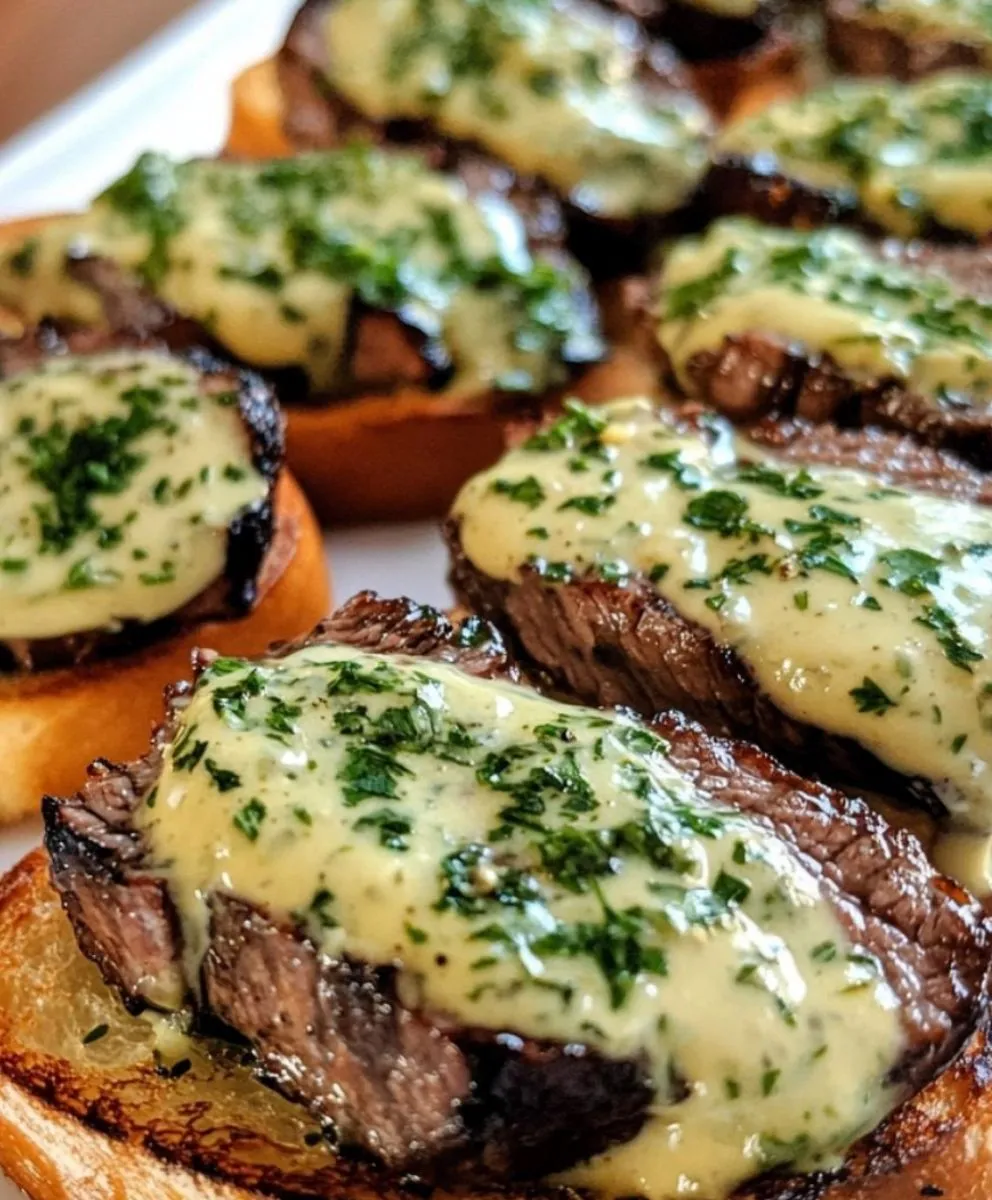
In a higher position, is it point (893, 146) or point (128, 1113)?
point (128, 1113)

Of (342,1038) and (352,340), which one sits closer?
(342,1038)

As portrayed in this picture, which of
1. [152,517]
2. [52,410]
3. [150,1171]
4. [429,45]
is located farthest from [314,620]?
[429,45]

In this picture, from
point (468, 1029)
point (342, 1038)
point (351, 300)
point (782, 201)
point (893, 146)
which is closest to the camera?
point (468, 1029)

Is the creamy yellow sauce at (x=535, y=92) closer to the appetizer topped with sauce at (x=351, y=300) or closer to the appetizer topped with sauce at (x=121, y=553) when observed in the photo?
the appetizer topped with sauce at (x=351, y=300)

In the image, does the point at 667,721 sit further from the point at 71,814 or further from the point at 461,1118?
the point at 71,814

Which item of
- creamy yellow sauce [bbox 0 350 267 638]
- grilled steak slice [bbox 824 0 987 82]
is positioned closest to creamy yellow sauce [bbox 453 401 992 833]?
creamy yellow sauce [bbox 0 350 267 638]

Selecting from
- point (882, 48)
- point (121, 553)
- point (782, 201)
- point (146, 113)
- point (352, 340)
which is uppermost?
point (146, 113)

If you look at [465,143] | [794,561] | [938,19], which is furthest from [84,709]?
[938,19]

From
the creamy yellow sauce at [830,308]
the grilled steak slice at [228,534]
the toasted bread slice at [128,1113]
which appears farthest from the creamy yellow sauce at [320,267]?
the toasted bread slice at [128,1113]

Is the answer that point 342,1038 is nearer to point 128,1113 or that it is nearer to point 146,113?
point 128,1113
